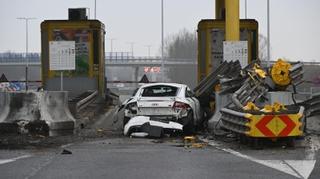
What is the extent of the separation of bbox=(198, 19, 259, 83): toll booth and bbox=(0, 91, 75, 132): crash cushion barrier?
936cm

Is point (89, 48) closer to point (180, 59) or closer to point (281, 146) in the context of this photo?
point (281, 146)

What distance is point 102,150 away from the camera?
13.4 meters

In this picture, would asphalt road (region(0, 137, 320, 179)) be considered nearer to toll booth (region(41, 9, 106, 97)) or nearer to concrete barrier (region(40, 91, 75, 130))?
concrete barrier (region(40, 91, 75, 130))

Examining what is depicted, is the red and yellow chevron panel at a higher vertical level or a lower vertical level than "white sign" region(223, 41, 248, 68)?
lower

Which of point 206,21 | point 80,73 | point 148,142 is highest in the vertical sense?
point 206,21

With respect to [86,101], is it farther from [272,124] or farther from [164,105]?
[272,124]

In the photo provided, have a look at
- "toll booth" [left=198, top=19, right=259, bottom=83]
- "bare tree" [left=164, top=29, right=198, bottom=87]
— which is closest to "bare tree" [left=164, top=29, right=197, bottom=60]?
"bare tree" [left=164, top=29, right=198, bottom=87]

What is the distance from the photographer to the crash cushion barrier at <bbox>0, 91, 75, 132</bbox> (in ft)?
51.0

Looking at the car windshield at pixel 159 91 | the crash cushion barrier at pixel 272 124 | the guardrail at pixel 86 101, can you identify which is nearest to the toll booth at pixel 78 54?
the guardrail at pixel 86 101

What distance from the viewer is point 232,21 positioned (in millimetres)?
23188

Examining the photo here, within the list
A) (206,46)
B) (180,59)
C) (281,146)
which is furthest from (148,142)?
(180,59)

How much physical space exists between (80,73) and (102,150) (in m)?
11.7

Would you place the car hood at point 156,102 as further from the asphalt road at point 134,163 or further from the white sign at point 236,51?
the white sign at point 236,51

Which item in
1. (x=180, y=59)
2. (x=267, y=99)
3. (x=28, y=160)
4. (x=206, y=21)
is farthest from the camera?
(x=180, y=59)
